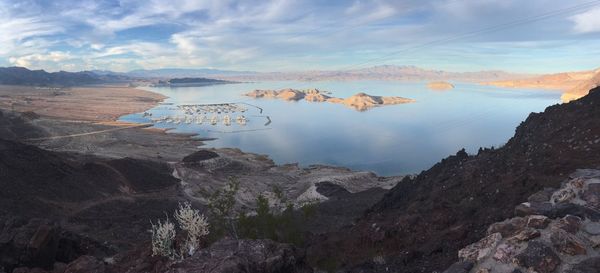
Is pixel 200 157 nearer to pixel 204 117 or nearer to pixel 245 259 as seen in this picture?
pixel 245 259

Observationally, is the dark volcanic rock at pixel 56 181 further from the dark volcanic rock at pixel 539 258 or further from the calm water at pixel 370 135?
the calm water at pixel 370 135

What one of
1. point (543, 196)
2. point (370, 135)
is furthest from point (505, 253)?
point (370, 135)

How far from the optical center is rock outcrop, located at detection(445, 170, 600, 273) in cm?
809

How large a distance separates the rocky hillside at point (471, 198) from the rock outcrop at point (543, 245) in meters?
1.27

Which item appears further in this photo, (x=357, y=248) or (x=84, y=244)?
(x=84, y=244)

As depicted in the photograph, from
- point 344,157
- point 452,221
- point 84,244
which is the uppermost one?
point 452,221

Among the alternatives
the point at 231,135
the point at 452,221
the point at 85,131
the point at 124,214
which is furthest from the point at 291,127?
the point at 452,221

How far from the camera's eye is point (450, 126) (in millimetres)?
110500

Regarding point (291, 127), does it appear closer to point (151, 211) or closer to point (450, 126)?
point (450, 126)

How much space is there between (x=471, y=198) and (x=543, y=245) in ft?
34.6

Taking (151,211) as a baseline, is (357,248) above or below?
above

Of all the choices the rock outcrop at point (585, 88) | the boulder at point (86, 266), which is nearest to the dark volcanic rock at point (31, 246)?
the boulder at point (86, 266)

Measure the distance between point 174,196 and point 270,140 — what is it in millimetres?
55113

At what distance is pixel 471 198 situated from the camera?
1852 cm
